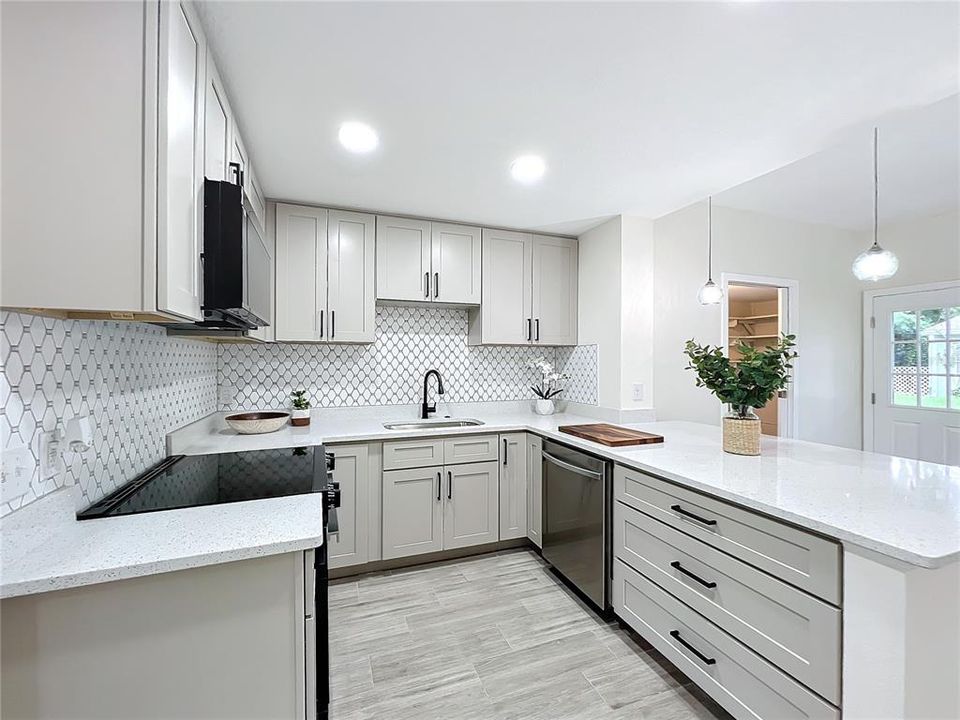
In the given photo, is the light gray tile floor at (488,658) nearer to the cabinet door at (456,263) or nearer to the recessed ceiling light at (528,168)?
the cabinet door at (456,263)

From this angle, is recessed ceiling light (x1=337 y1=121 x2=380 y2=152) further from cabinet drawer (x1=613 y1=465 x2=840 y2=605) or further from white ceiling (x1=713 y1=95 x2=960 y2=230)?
white ceiling (x1=713 y1=95 x2=960 y2=230)

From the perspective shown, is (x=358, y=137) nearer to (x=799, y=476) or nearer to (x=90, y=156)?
(x=90, y=156)

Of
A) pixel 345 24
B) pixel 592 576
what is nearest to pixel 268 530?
pixel 345 24

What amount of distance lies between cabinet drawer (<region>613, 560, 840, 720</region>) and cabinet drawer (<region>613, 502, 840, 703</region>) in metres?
0.04

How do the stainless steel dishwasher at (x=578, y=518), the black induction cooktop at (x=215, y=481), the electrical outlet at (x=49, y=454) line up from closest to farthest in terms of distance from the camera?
the electrical outlet at (x=49, y=454)
the black induction cooktop at (x=215, y=481)
the stainless steel dishwasher at (x=578, y=518)

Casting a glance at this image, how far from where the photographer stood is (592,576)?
231 centimetres

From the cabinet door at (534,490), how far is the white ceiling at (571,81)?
1.70 metres

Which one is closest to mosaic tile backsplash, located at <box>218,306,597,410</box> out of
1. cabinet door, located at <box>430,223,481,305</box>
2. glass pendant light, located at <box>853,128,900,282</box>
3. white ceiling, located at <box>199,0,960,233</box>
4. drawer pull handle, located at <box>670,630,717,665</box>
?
cabinet door, located at <box>430,223,481,305</box>

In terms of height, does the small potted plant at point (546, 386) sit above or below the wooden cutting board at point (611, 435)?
above

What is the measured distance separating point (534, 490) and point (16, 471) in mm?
2520

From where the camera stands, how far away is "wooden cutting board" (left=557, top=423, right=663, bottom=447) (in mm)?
2301

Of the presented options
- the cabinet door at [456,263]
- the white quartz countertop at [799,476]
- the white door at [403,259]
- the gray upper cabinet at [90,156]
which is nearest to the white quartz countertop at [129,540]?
the gray upper cabinet at [90,156]

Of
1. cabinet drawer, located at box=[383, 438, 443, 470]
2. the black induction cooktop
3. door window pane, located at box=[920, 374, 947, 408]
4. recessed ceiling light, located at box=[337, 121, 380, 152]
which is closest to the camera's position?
the black induction cooktop

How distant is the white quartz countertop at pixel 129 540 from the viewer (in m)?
0.92
